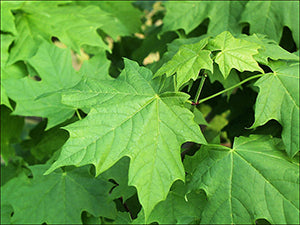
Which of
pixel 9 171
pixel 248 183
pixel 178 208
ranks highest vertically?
pixel 248 183

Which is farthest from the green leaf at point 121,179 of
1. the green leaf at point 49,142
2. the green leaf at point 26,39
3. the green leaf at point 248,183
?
the green leaf at point 26,39

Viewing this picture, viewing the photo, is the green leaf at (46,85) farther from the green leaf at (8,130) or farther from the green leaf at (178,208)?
the green leaf at (178,208)

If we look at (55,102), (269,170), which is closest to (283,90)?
(269,170)

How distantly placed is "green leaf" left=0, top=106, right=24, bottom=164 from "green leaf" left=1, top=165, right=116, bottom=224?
47 centimetres

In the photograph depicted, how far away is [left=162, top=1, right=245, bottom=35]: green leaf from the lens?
1833 millimetres

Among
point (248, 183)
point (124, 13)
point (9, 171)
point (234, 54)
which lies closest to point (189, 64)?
point (234, 54)

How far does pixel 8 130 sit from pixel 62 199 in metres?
0.74

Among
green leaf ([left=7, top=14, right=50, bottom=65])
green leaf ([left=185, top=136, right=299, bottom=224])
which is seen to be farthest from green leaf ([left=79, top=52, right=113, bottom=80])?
green leaf ([left=185, top=136, right=299, bottom=224])

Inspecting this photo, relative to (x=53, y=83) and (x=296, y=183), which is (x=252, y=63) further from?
(x=53, y=83)

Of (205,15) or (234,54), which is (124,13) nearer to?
(205,15)

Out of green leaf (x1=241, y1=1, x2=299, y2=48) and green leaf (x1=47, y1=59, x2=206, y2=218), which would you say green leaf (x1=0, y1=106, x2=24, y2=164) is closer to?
green leaf (x1=47, y1=59, x2=206, y2=218)

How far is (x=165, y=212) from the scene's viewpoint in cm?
140

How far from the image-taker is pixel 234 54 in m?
Answer: 1.19

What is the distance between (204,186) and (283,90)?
0.42 m
